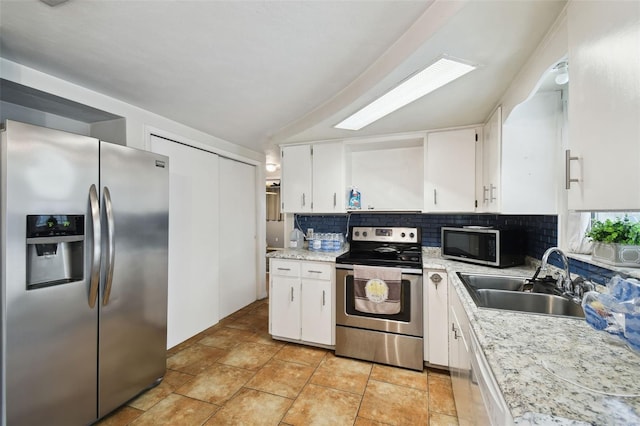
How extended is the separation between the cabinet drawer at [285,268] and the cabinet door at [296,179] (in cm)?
64

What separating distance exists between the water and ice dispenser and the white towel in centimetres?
200

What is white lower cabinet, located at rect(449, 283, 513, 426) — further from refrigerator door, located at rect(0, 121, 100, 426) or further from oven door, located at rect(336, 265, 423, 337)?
refrigerator door, located at rect(0, 121, 100, 426)

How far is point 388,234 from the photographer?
117 inches

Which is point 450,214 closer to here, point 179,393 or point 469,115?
point 469,115

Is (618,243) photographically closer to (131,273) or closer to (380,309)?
(380,309)

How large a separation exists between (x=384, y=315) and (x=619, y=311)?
170 centimetres

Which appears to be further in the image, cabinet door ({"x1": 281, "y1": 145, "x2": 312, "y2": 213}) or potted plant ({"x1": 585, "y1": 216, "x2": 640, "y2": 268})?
cabinet door ({"x1": 281, "y1": 145, "x2": 312, "y2": 213})

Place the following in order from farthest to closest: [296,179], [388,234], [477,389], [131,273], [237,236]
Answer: [237,236] < [296,179] < [388,234] < [131,273] < [477,389]

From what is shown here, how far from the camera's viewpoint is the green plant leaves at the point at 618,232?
1262 mm

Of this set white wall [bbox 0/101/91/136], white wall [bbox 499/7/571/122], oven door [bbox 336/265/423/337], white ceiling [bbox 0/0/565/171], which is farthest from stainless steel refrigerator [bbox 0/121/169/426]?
white wall [bbox 499/7/571/122]

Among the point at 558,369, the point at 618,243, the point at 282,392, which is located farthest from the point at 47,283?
the point at 618,243

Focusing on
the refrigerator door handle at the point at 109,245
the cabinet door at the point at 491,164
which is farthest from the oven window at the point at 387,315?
the refrigerator door handle at the point at 109,245

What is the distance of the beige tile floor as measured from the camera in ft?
5.93

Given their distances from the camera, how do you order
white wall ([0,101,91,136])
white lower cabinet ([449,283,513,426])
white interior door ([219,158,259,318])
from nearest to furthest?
white lower cabinet ([449,283,513,426]), white wall ([0,101,91,136]), white interior door ([219,158,259,318])
